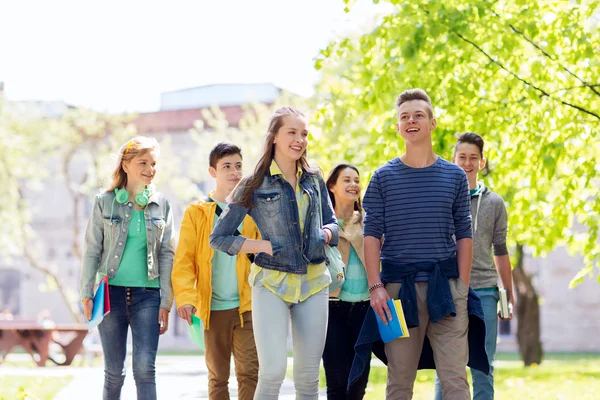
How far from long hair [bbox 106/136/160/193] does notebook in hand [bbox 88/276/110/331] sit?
750 millimetres

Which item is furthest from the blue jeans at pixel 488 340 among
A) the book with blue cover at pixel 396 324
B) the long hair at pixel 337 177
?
the book with blue cover at pixel 396 324

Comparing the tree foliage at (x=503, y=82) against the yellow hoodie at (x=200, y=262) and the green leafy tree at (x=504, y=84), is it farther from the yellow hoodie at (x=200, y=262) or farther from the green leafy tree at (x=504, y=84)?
the yellow hoodie at (x=200, y=262)

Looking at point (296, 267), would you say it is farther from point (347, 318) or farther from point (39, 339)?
point (39, 339)

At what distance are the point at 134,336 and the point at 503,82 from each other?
6.42 meters

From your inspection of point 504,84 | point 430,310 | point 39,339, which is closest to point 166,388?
point 504,84

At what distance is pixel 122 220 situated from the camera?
22.1ft

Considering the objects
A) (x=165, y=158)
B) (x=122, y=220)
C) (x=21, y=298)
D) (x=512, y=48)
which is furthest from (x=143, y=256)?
(x=21, y=298)

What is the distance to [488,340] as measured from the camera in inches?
282

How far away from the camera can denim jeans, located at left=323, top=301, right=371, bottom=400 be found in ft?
21.8

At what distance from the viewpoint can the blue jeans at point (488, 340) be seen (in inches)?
277

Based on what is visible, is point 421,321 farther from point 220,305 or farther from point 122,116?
point 122,116

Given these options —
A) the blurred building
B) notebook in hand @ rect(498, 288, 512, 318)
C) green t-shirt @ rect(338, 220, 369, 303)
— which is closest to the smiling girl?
green t-shirt @ rect(338, 220, 369, 303)

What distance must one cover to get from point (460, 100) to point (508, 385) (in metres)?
4.42

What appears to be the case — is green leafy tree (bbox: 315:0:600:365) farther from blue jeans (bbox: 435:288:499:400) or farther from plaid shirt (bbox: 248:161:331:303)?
plaid shirt (bbox: 248:161:331:303)
